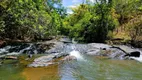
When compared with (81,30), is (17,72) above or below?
below

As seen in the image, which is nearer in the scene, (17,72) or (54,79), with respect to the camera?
(54,79)

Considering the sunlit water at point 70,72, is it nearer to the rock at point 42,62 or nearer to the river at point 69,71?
the river at point 69,71

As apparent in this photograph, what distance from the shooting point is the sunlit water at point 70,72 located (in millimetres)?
12887

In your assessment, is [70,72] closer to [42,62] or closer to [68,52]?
[42,62]

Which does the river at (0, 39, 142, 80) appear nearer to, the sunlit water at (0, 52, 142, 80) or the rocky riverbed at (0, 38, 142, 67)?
the sunlit water at (0, 52, 142, 80)

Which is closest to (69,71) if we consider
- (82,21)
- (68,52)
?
(68,52)

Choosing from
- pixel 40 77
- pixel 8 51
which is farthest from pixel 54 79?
pixel 8 51

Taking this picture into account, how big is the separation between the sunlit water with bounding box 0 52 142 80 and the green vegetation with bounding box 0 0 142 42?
7054 mm

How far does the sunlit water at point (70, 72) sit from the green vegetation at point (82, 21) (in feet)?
23.1

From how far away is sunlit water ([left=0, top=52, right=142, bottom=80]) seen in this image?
1289cm

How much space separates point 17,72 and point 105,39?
66.3ft

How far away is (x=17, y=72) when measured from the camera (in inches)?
547

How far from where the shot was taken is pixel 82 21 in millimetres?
36562

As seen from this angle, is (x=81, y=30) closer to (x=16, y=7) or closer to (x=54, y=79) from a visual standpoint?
(x=16, y=7)
